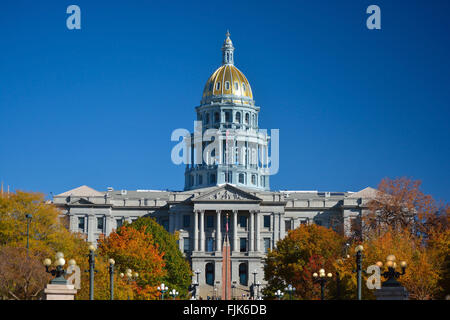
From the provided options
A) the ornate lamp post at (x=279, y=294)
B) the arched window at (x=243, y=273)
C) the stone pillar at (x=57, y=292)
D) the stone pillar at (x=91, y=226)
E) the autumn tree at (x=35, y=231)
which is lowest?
the ornate lamp post at (x=279, y=294)

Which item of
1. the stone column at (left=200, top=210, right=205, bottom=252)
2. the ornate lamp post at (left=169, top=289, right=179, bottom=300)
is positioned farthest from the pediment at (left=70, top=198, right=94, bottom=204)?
the ornate lamp post at (left=169, top=289, right=179, bottom=300)

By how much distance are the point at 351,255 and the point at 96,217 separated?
80758 mm

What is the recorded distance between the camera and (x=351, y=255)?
105062mm

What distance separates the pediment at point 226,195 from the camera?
175500mm

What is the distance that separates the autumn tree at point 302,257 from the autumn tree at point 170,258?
1173 cm

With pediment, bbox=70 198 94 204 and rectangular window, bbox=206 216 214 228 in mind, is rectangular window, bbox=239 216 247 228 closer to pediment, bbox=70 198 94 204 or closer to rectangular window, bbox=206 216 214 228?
rectangular window, bbox=206 216 214 228

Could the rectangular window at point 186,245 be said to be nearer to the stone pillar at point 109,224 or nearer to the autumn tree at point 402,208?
the stone pillar at point 109,224

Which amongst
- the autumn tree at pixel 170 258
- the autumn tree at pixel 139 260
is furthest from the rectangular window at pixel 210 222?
the autumn tree at pixel 139 260

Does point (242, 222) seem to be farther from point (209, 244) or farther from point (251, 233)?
point (209, 244)

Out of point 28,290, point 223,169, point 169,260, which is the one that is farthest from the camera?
point 223,169

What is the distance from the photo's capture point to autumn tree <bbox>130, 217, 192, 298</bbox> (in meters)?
136

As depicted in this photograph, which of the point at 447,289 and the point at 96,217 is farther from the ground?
the point at 96,217
